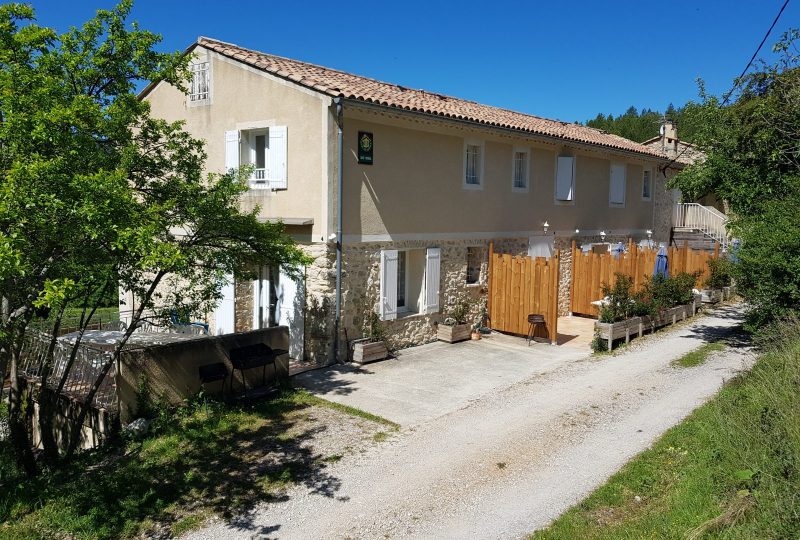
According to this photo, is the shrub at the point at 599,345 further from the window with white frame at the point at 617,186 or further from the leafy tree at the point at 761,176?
the window with white frame at the point at 617,186

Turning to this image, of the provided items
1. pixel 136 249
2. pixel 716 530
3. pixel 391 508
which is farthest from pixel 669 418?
pixel 136 249

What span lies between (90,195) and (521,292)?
10.2 metres

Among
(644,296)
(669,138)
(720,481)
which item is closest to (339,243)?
(720,481)

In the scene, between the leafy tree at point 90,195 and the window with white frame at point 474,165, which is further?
the window with white frame at point 474,165

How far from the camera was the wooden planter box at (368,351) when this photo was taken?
37.6 ft

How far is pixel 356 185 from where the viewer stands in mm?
11531

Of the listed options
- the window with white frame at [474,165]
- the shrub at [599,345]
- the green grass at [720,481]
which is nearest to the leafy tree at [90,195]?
the green grass at [720,481]

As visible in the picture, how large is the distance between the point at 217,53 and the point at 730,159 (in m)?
11.4

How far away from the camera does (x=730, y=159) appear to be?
499 inches

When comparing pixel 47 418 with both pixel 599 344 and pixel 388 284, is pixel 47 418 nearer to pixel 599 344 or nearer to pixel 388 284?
pixel 388 284

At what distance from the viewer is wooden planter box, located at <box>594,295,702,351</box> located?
12.8m

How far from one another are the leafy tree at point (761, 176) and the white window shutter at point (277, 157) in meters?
8.97

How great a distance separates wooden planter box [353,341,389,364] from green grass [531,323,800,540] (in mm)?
5702

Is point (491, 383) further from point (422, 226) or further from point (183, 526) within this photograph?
point (183, 526)
